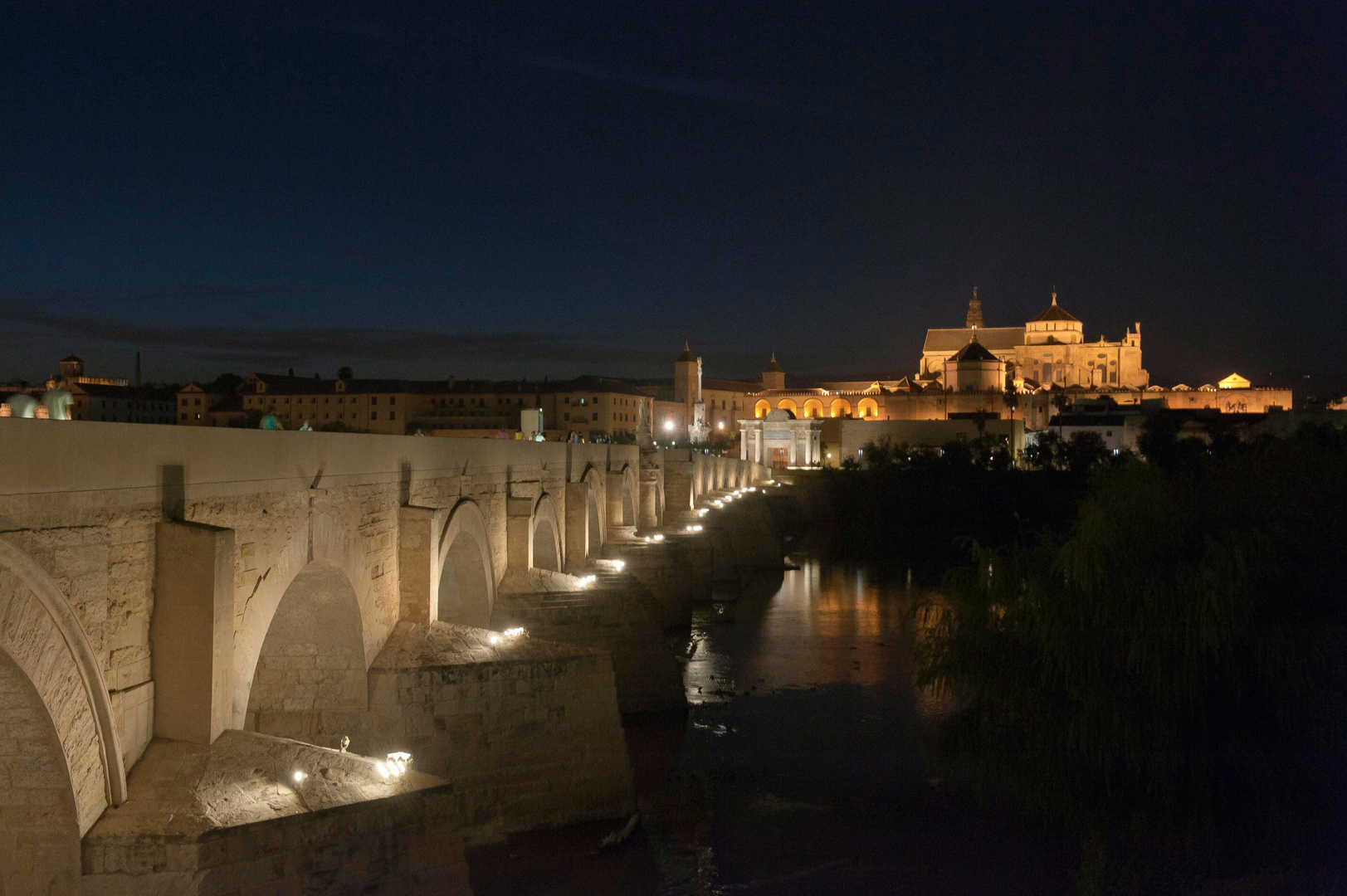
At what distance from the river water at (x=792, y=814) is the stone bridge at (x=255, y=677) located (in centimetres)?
69

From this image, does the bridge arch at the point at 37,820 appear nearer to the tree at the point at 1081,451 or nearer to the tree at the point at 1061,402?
the tree at the point at 1081,451

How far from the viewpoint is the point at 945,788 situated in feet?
38.7

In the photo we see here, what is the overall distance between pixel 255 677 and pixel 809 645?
14.5 meters

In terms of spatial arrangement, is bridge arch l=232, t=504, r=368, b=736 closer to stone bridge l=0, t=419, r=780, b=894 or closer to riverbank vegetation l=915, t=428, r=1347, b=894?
stone bridge l=0, t=419, r=780, b=894

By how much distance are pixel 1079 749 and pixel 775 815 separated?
3.79m

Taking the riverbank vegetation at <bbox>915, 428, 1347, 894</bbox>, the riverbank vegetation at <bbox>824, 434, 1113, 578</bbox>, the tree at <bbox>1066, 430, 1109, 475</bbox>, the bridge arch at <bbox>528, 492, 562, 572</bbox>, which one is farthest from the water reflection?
the tree at <bbox>1066, 430, 1109, 475</bbox>

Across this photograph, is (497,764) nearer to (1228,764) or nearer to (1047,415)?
(1228,764)

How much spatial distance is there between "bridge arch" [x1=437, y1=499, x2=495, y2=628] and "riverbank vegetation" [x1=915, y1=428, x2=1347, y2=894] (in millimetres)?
5495

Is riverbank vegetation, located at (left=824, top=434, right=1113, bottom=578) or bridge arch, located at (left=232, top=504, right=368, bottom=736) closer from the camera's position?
bridge arch, located at (left=232, top=504, right=368, bottom=736)

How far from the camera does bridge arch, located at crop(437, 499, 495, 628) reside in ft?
41.2

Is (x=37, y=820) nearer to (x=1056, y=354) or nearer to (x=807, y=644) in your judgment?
(x=807, y=644)

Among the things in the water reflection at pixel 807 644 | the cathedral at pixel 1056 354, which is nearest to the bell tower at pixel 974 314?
the cathedral at pixel 1056 354

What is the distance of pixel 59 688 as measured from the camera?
4.60m

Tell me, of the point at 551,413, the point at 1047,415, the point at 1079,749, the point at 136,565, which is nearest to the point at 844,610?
the point at 1079,749
